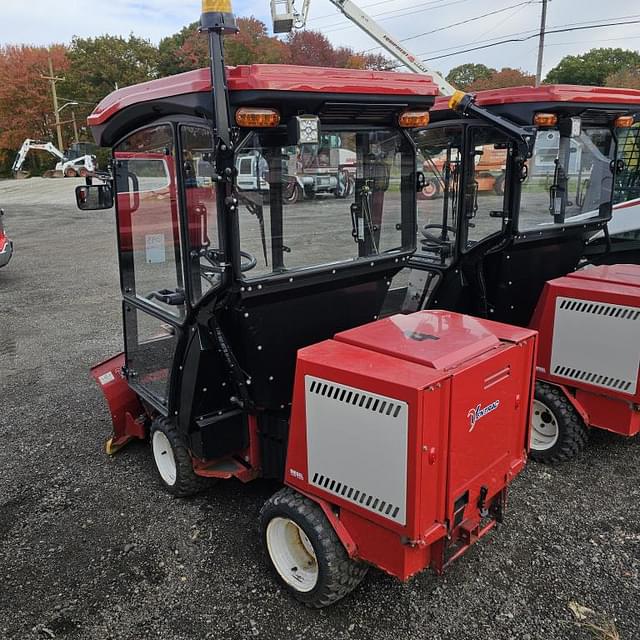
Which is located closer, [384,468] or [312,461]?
[384,468]

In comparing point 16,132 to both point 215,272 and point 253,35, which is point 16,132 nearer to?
point 253,35

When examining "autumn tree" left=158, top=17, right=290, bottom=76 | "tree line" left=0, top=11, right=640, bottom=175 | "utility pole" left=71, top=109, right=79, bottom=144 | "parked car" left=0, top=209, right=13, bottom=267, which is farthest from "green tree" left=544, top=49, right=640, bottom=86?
"parked car" left=0, top=209, right=13, bottom=267

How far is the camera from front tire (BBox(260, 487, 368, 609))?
2.62 m

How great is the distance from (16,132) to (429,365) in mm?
47205

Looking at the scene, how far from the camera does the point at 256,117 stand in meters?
2.44

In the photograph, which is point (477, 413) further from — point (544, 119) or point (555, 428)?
point (544, 119)

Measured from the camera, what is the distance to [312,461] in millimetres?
2660

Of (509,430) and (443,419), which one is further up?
(443,419)

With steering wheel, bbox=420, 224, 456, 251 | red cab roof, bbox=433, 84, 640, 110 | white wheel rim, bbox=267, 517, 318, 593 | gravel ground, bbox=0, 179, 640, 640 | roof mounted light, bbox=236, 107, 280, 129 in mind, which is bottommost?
gravel ground, bbox=0, 179, 640, 640

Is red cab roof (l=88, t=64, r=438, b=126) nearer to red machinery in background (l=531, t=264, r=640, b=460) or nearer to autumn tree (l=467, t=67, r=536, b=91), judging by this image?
red machinery in background (l=531, t=264, r=640, b=460)

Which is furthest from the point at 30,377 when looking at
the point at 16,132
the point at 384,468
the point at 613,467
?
the point at 16,132

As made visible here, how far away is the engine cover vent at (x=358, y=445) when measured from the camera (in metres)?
2.32

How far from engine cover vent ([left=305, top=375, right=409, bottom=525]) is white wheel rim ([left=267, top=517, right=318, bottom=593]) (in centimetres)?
39

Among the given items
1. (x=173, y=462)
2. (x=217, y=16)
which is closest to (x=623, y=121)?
(x=217, y=16)
